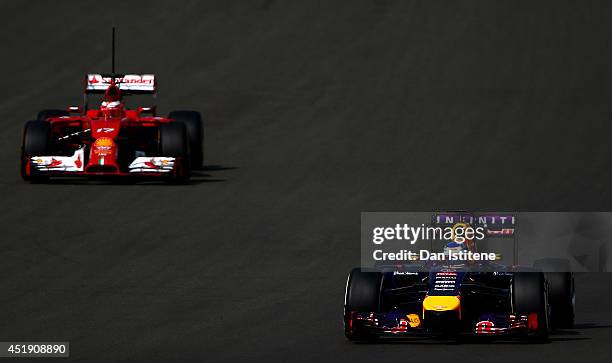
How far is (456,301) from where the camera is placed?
16641 millimetres

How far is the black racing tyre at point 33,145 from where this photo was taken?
29531mm

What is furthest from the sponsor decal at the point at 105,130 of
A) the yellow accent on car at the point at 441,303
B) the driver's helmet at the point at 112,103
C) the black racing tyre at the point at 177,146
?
the yellow accent on car at the point at 441,303

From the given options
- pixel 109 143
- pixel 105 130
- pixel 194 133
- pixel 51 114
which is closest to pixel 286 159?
pixel 194 133

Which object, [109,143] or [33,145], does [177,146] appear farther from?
[33,145]

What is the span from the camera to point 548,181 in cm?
3075

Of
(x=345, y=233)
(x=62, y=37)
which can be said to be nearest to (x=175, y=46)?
(x=62, y=37)

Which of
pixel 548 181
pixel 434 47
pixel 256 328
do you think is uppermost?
pixel 434 47

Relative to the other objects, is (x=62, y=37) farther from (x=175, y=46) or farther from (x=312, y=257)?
(x=312, y=257)

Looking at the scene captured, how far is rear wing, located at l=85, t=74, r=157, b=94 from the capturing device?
103 ft

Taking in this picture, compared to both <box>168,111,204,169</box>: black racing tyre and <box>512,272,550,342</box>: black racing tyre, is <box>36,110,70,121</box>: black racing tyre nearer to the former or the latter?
<box>168,111,204,169</box>: black racing tyre

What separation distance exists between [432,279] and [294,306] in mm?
2789

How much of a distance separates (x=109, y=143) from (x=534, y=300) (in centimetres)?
1398

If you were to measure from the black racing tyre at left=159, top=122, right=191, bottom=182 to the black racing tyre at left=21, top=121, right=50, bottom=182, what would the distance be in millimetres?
2041

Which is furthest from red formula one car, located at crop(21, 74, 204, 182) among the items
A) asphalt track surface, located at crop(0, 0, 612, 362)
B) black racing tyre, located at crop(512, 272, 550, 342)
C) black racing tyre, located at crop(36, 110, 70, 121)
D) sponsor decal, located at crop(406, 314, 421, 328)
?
black racing tyre, located at crop(512, 272, 550, 342)
